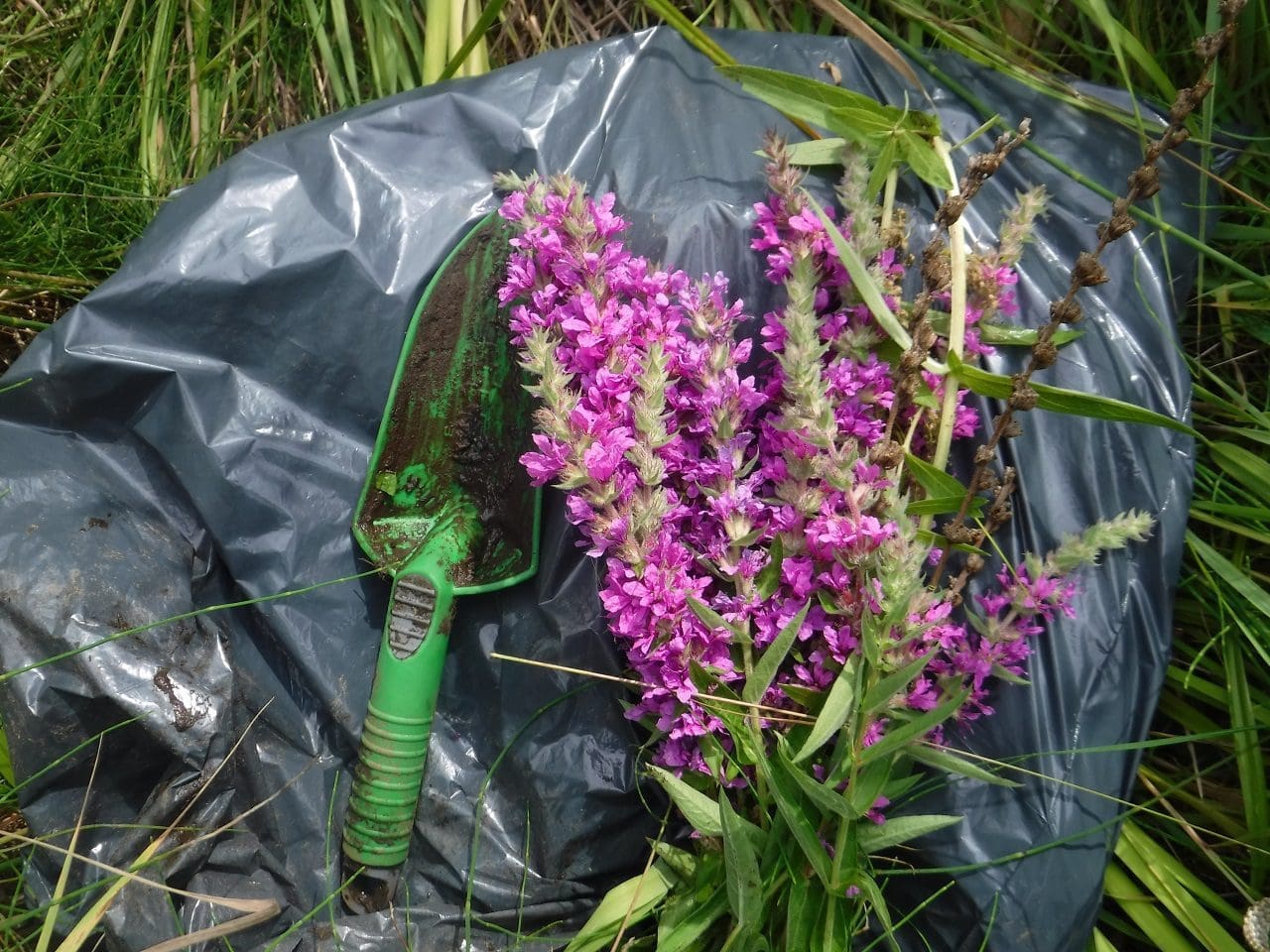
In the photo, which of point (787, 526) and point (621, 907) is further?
point (621, 907)

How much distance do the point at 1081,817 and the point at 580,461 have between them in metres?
0.82

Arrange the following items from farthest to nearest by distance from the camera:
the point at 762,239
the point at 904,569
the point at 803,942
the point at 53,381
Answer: the point at 53,381, the point at 762,239, the point at 803,942, the point at 904,569

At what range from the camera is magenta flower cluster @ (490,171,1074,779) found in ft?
3.37

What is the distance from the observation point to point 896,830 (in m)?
1.05

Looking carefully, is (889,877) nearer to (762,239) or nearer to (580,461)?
(580,461)

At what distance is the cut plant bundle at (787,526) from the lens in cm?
102

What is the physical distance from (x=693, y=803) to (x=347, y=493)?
0.71 meters

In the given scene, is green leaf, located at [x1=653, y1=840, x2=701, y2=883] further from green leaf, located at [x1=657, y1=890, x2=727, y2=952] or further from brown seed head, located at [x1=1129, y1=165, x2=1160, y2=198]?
brown seed head, located at [x1=1129, y1=165, x2=1160, y2=198]

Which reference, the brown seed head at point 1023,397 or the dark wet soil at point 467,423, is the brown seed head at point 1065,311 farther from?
the dark wet soil at point 467,423


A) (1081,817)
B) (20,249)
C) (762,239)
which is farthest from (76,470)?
(1081,817)

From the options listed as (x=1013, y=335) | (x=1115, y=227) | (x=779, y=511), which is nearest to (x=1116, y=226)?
(x=1115, y=227)

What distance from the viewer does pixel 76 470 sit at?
1400mm

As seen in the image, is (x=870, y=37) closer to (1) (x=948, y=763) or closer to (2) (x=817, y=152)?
(2) (x=817, y=152)

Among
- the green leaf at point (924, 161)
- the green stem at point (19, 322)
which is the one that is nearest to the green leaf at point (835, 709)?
the green leaf at point (924, 161)
